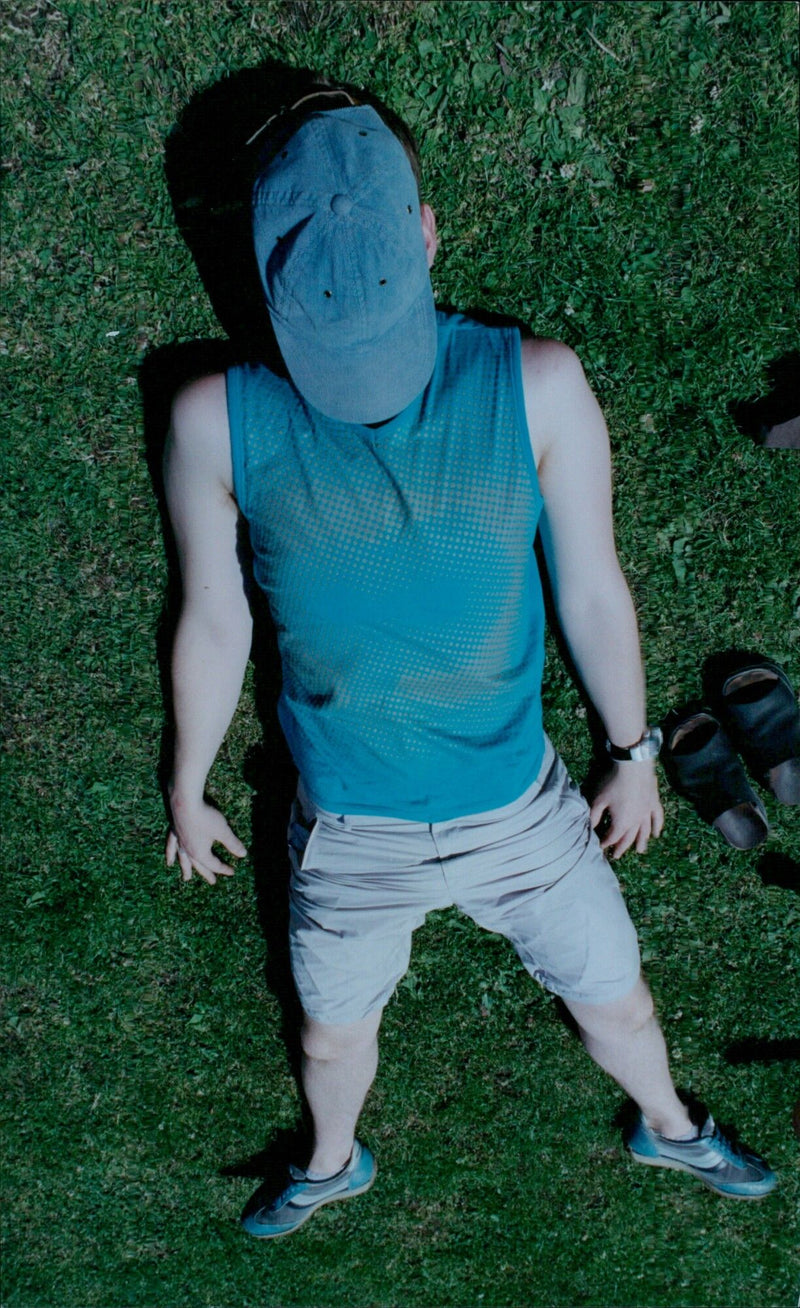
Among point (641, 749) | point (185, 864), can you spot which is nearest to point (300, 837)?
point (185, 864)

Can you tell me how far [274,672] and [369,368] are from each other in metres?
1.70

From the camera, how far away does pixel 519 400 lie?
2.88 metres

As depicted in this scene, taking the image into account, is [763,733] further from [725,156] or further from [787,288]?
[725,156]

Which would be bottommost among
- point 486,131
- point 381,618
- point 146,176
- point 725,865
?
point 725,865

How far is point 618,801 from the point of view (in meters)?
3.84

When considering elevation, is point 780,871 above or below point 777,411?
below

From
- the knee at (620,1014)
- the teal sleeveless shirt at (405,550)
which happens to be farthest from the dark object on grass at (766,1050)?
the teal sleeveless shirt at (405,550)

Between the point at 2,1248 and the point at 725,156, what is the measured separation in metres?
5.77

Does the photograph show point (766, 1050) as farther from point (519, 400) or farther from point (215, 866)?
point (519, 400)

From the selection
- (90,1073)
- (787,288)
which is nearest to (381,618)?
(787,288)

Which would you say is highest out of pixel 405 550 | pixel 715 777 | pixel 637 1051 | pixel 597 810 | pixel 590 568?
pixel 405 550

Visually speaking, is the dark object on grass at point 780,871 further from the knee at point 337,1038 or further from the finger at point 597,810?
the knee at point 337,1038

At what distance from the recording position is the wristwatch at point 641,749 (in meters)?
3.66

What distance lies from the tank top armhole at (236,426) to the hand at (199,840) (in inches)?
57.7
